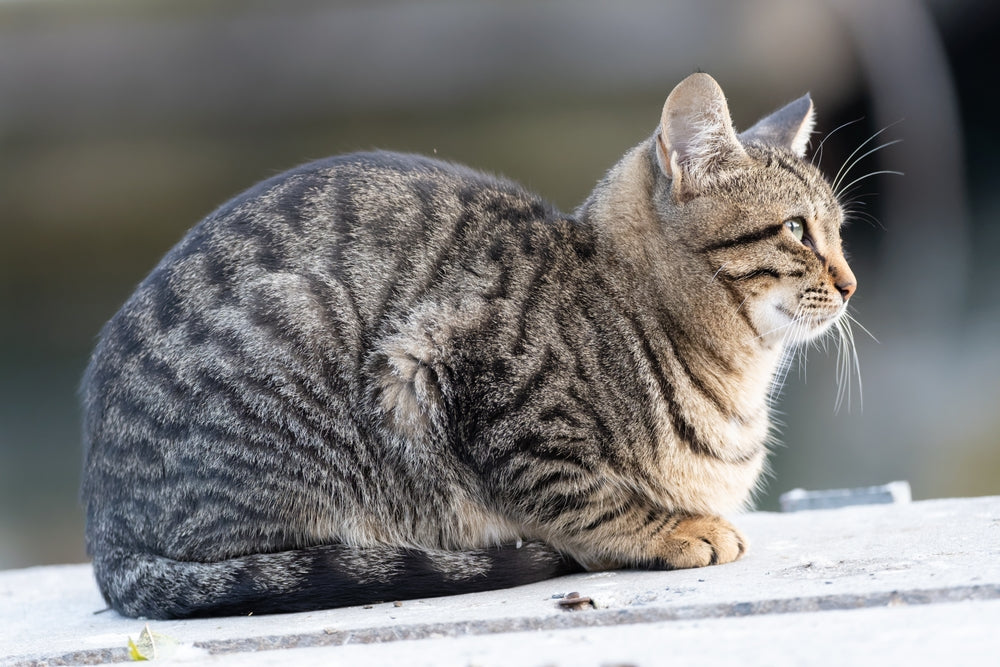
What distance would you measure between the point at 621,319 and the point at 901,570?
0.97m

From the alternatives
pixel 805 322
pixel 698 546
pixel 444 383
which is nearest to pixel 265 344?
pixel 444 383

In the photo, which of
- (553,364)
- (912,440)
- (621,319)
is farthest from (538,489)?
(912,440)

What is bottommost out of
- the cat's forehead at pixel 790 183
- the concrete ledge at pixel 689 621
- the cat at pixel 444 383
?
the concrete ledge at pixel 689 621

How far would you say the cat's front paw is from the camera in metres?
2.71

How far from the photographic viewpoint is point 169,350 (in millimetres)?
2801

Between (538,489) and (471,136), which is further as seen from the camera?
(471,136)

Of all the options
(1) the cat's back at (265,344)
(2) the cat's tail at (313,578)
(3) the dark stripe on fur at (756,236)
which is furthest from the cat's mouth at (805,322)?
(2) the cat's tail at (313,578)

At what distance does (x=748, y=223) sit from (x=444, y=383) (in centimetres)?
92

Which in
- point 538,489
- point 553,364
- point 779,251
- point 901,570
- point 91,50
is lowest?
point 901,570

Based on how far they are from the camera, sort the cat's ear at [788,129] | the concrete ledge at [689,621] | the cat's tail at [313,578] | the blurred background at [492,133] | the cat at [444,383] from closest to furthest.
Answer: the concrete ledge at [689,621] → the cat's tail at [313,578] → the cat at [444,383] → the cat's ear at [788,129] → the blurred background at [492,133]

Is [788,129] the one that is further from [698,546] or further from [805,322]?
[698,546]

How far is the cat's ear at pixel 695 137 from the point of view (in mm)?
2822

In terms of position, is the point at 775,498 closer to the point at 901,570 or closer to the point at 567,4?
the point at 567,4

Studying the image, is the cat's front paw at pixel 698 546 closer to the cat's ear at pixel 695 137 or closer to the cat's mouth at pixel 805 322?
the cat's mouth at pixel 805 322
